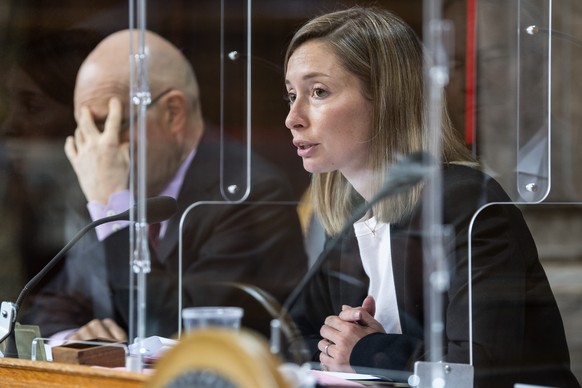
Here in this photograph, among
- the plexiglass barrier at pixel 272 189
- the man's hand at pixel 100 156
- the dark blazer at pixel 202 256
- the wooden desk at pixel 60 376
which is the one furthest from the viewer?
the man's hand at pixel 100 156

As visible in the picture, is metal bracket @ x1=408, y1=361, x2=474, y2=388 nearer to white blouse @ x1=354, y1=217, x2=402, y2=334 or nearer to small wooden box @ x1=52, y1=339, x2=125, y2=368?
white blouse @ x1=354, y1=217, x2=402, y2=334

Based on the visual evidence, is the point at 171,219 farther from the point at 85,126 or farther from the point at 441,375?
the point at 441,375

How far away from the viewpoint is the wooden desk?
1856mm

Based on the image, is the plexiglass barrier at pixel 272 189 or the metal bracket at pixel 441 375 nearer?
the metal bracket at pixel 441 375

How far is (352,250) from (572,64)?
56 cm

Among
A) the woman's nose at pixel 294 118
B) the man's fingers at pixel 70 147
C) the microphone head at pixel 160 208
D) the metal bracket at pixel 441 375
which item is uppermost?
the woman's nose at pixel 294 118

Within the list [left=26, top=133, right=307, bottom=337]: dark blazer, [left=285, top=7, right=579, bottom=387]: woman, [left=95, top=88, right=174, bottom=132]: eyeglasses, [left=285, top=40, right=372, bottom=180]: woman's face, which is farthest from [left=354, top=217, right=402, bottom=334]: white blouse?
[left=95, top=88, right=174, bottom=132]: eyeglasses

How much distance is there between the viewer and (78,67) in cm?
273

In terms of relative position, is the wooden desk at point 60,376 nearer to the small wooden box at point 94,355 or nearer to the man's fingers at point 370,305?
the small wooden box at point 94,355

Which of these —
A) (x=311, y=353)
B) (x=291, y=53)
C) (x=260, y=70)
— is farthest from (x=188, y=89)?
(x=311, y=353)

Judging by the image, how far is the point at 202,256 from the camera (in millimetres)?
2605

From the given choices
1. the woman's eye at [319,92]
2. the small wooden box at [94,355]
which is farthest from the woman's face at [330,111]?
the small wooden box at [94,355]

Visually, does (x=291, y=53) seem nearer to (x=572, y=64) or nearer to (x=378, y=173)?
(x=378, y=173)

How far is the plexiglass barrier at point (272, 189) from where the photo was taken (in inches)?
86.0
